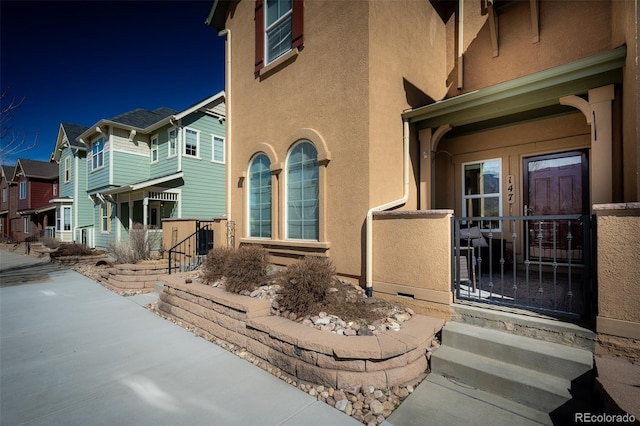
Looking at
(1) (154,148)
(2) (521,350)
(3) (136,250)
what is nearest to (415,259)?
(2) (521,350)

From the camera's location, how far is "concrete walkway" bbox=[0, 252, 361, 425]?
2.66 meters

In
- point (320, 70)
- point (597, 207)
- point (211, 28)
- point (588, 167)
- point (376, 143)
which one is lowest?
point (597, 207)

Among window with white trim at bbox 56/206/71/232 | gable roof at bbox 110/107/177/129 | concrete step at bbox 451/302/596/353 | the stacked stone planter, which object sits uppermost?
gable roof at bbox 110/107/177/129

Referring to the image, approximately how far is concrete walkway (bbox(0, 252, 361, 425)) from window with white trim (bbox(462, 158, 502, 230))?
5.48 metres

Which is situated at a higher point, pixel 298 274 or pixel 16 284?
pixel 298 274

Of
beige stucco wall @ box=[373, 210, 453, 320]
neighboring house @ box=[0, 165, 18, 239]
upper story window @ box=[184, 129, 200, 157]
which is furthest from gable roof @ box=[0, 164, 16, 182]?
beige stucco wall @ box=[373, 210, 453, 320]

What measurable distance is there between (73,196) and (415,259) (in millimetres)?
21486

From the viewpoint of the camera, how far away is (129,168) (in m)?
14.7

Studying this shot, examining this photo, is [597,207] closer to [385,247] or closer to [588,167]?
[385,247]

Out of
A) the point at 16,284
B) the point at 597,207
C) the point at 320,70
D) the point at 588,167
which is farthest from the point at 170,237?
the point at 588,167

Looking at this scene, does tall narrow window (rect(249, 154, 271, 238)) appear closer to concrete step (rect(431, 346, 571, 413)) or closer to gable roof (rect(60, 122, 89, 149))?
concrete step (rect(431, 346, 571, 413))

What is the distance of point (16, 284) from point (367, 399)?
10.5 metres

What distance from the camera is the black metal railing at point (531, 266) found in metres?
3.28

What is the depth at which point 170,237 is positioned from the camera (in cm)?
955
